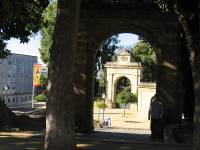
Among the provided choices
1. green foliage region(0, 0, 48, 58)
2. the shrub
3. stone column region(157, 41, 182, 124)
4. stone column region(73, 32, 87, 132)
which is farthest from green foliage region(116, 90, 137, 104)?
stone column region(157, 41, 182, 124)

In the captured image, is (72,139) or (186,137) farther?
(186,137)

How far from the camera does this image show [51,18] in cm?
3831

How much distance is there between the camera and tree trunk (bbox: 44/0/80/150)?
1169cm

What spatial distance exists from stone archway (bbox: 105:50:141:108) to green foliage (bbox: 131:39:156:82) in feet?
5.61

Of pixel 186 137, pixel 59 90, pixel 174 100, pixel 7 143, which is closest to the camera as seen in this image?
pixel 59 90

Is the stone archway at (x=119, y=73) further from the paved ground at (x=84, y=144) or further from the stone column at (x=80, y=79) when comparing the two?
the paved ground at (x=84, y=144)

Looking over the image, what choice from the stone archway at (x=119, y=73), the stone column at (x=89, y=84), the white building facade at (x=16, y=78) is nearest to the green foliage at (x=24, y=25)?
the stone column at (x=89, y=84)

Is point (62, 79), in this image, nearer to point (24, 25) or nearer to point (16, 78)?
point (24, 25)

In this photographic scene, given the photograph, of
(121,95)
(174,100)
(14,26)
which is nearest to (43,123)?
(14,26)

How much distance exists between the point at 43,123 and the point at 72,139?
8607mm

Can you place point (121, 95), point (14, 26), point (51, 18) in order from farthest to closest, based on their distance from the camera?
point (121, 95), point (51, 18), point (14, 26)

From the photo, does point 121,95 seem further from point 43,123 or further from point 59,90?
point 59,90

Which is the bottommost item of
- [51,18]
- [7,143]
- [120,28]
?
[7,143]

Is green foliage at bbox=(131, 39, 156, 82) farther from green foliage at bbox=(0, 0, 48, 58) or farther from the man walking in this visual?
the man walking
